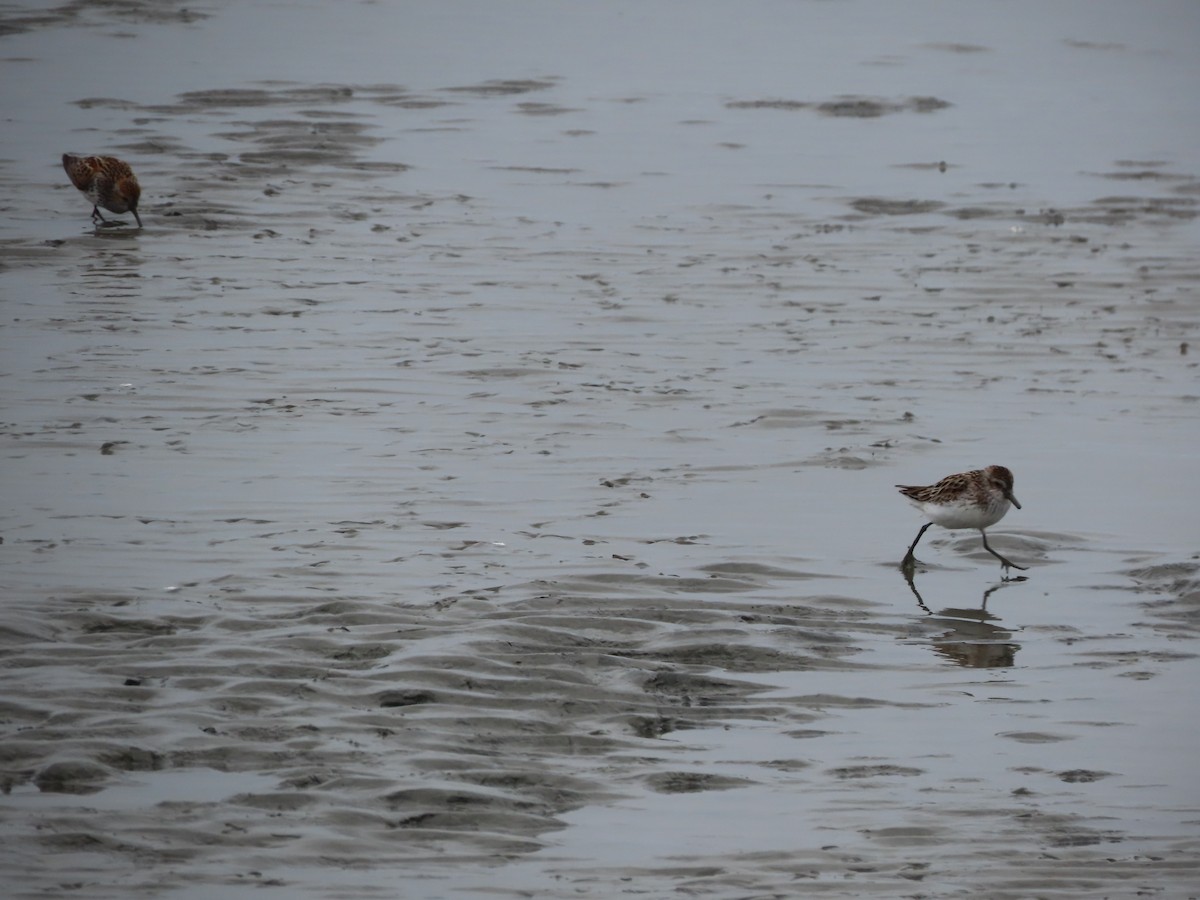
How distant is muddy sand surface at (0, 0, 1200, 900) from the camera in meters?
6.46

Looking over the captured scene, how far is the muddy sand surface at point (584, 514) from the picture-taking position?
21.2ft

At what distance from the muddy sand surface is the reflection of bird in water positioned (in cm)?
3

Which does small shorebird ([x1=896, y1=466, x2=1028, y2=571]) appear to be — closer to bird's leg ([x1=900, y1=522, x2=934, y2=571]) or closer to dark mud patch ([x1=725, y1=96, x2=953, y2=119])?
bird's leg ([x1=900, y1=522, x2=934, y2=571])

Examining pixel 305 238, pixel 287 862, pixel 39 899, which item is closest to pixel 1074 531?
pixel 287 862

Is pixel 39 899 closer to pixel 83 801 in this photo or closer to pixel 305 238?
pixel 83 801

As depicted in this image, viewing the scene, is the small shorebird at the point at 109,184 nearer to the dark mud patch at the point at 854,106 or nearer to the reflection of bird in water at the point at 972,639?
the reflection of bird in water at the point at 972,639

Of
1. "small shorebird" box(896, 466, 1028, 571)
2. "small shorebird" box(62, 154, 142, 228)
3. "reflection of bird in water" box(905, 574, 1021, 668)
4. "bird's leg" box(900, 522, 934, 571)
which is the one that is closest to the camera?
"reflection of bird in water" box(905, 574, 1021, 668)

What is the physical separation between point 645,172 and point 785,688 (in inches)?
639

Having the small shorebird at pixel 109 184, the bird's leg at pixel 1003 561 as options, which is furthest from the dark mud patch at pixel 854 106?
the bird's leg at pixel 1003 561

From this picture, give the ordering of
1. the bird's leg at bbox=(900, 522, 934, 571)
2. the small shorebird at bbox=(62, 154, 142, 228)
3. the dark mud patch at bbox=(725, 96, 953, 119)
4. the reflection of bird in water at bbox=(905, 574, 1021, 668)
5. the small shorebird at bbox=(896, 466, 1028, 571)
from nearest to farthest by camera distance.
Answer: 1. the reflection of bird in water at bbox=(905, 574, 1021, 668)
2. the small shorebird at bbox=(896, 466, 1028, 571)
3. the bird's leg at bbox=(900, 522, 934, 571)
4. the small shorebird at bbox=(62, 154, 142, 228)
5. the dark mud patch at bbox=(725, 96, 953, 119)

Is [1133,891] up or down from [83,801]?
down

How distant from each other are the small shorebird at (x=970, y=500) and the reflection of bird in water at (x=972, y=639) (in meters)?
0.58

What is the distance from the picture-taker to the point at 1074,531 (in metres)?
11.0

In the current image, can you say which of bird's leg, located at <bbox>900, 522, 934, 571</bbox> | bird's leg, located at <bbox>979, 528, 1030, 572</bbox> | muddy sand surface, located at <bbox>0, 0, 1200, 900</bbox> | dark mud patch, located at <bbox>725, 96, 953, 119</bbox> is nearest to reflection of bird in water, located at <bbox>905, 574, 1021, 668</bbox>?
muddy sand surface, located at <bbox>0, 0, 1200, 900</bbox>
